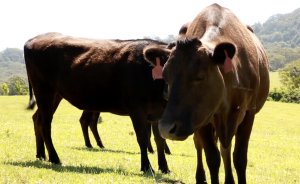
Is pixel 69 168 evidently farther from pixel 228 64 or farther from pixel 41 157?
pixel 228 64

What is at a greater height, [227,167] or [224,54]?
[224,54]

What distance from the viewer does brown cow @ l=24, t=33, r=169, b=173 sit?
833cm

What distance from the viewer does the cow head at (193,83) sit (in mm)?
4773

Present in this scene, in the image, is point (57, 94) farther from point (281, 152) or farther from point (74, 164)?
point (281, 152)

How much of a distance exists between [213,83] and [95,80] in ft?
13.7

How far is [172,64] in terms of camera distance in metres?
5.10

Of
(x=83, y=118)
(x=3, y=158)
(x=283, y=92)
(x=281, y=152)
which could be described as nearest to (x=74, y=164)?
(x=3, y=158)

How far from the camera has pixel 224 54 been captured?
515 cm

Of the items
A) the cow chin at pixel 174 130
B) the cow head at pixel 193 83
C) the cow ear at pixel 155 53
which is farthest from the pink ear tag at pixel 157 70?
the cow chin at pixel 174 130

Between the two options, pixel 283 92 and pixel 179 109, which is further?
pixel 283 92

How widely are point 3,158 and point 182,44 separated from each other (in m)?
5.48

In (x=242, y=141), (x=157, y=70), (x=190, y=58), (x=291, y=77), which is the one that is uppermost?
(x=190, y=58)

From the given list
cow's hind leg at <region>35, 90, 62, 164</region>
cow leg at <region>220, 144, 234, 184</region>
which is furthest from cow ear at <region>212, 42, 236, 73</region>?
cow's hind leg at <region>35, 90, 62, 164</region>

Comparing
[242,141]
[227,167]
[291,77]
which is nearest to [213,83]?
[242,141]
